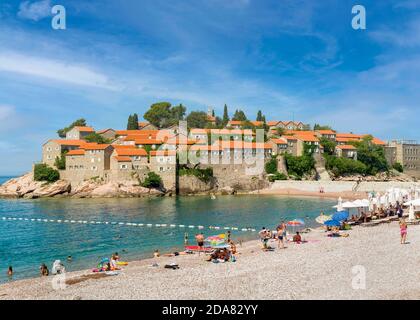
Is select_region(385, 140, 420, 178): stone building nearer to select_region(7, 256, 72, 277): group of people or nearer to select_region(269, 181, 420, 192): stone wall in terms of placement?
select_region(269, 181, 420, 192): stone wall

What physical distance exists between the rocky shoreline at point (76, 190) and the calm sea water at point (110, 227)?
4.77 metres

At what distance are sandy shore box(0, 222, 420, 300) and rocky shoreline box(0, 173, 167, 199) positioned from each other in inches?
1790

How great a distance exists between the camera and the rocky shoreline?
6856 centimetres

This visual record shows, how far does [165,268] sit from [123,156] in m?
52.8

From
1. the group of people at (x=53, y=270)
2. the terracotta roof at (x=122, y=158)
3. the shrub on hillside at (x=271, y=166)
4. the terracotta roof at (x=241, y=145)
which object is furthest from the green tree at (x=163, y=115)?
the group of people at (x=53, y=270)

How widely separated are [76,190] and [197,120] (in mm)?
51192

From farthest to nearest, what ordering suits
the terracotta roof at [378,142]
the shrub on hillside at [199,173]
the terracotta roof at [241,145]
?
1. the terracotta roof at [378,142]
2. the terracotta roof at [241,145]
3. the shrub on hillside at [199,173]

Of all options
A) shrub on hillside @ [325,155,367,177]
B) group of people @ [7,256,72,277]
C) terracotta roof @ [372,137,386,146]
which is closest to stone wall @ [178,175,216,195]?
shrub on hillside @ [325,155,367,177]

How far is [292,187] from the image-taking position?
7581 cm

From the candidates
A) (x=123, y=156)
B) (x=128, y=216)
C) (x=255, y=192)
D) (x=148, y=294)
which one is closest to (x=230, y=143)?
(x=255, y=192)

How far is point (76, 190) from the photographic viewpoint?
71.3 m

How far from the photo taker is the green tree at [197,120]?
11469 centimetres

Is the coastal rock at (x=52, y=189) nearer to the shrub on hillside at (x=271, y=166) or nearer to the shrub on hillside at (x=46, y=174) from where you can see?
the shrub on hillside at (x=46, y=174)
